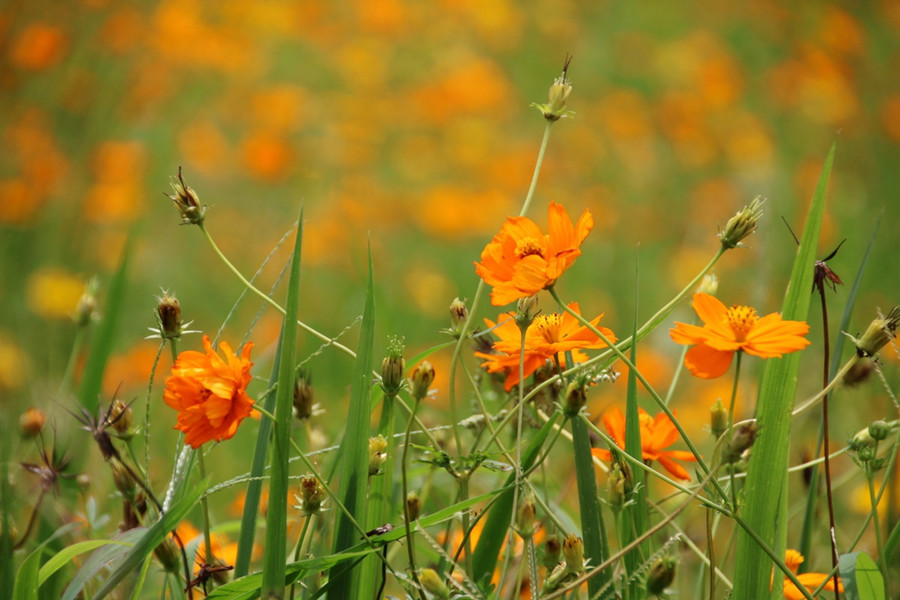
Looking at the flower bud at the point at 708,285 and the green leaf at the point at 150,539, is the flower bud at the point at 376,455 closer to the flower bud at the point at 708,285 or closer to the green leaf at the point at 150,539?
the green leaf at the point at 150,539

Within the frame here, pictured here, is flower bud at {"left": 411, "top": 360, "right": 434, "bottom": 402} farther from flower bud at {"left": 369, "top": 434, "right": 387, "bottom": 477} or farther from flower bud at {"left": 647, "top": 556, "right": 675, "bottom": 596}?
flower bud at {"left": 647, "top": 556, "right": 675, "bottom": 596}

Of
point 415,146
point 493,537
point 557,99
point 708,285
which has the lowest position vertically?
point 493,537

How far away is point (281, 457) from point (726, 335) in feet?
1.02

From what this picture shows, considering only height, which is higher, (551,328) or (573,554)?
(551,328)

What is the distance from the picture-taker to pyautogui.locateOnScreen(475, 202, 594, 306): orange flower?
0.57 metres

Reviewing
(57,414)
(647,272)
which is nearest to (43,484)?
(57,414)

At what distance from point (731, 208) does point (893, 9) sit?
1.80 m

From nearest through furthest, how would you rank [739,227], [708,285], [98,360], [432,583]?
[432,583]
[739,227]
[708,285]
[98,360]

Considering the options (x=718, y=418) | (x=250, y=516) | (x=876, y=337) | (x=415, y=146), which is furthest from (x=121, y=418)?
(x=415, y=146)

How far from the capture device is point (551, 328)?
2.10 ft

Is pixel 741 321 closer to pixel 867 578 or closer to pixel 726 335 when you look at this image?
pixel 726 335

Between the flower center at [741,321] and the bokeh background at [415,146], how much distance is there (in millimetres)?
1334

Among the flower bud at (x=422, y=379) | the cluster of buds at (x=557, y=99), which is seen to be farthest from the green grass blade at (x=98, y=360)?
the cluster of buds at (x=557, y=99)

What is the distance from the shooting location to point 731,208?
2.71 m
